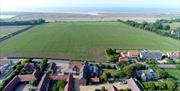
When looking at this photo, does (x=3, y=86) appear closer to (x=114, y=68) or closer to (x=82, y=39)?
(x=114, y=68)

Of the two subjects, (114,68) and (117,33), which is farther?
(117,33)

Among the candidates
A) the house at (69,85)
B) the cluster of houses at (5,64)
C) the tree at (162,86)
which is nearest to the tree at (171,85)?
the tree at (162,86)

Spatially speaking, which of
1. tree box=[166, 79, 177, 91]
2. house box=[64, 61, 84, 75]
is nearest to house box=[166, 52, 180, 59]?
tree box=[166, 79, 177, 91]

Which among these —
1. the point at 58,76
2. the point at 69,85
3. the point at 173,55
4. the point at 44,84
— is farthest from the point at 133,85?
the point at 173,55

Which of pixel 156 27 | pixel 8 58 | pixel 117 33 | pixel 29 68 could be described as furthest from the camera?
pixel 156 27

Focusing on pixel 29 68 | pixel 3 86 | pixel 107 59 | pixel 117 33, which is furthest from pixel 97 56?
pixel 117 33

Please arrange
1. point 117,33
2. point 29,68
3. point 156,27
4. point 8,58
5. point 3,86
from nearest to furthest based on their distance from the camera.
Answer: point 3,86
point 29,68
point 8,58
point 117,33
point 156,27
